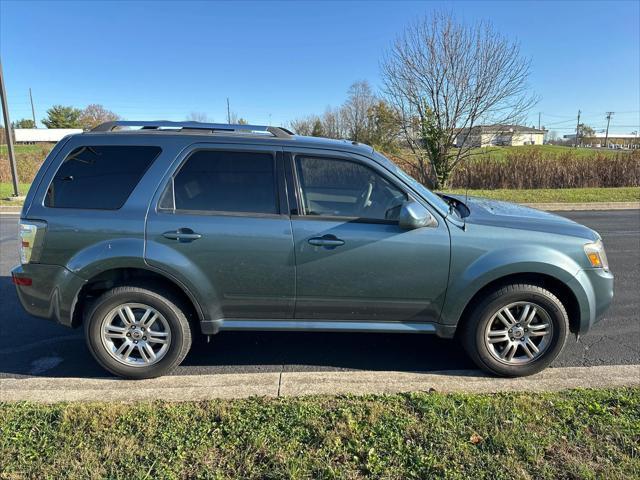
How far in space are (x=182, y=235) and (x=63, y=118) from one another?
271 ft

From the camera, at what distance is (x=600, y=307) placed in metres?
3.27

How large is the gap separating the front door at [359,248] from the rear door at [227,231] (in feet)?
0.46

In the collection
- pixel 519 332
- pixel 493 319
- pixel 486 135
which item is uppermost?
pixel 486 135

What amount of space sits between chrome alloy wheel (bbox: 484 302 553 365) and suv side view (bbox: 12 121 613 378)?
0.01 meters

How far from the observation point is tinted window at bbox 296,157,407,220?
10.6ft

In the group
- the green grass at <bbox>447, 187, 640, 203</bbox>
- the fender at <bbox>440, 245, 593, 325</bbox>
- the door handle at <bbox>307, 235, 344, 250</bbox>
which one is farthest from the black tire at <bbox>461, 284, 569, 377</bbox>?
the green grass at <bbox>447, 187, 640, 203</bbox>

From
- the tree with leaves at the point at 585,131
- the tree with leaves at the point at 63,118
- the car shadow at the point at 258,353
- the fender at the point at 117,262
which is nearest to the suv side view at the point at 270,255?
the fender at the point at 117,262

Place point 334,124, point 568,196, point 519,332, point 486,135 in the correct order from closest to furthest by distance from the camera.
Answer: point 519,332 → point 568,196 → point 486,135 → point 334,124

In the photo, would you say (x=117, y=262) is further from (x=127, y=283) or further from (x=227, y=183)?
(x=227, y=183)

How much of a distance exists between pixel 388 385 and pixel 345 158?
1.74 meters

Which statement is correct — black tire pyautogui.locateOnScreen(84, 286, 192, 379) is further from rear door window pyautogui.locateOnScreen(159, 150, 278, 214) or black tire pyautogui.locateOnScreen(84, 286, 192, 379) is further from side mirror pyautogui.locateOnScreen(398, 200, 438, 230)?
side mirror pyautogui.locateOnScreen(398, 200, 438, 230)

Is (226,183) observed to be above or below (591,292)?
above

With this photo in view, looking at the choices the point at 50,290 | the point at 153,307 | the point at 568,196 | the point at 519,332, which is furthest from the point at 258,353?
the point at 568,196

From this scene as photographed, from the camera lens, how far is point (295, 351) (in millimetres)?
3809
